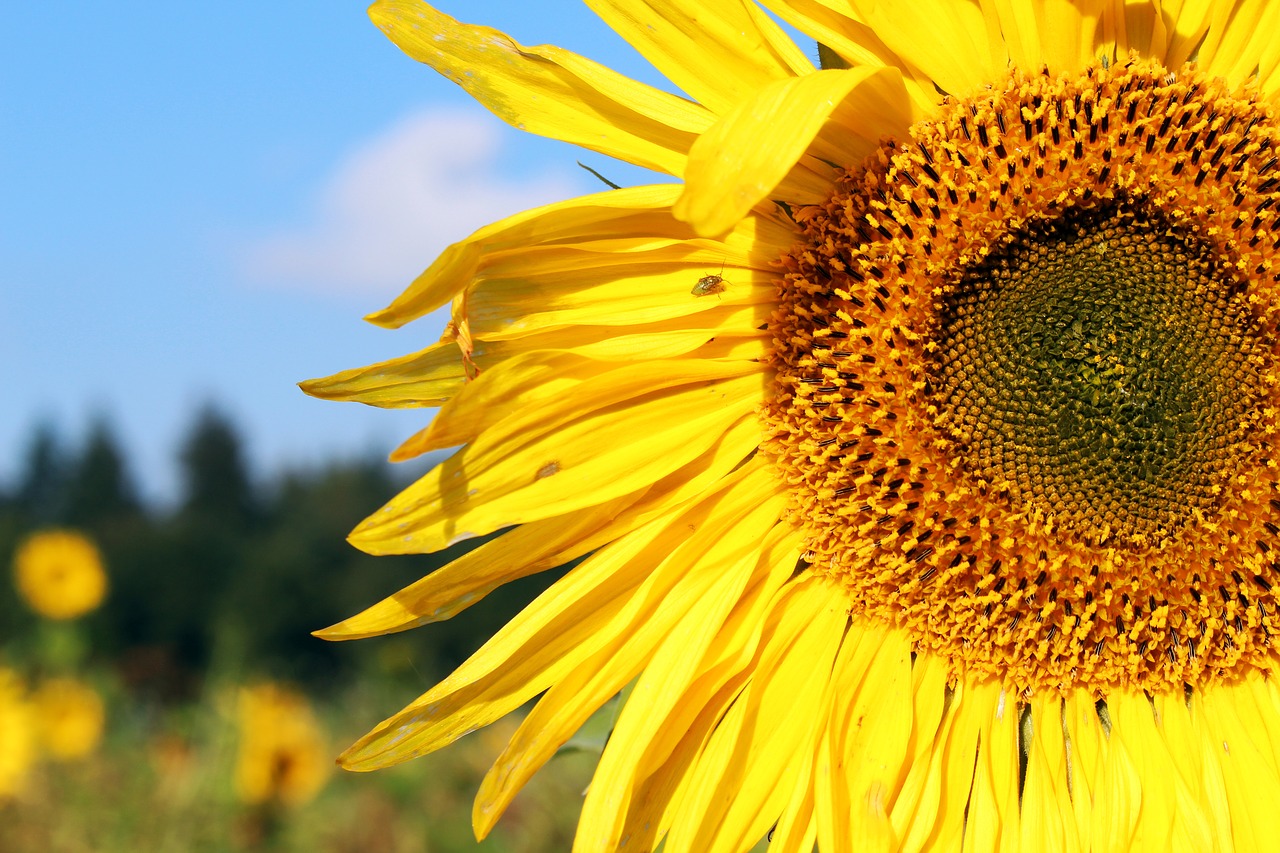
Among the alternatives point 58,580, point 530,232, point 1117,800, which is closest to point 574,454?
point 530,232

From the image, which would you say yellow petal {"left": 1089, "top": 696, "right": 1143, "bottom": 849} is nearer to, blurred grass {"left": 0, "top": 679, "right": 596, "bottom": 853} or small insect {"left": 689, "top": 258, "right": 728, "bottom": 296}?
small insect {"left": 689, "top": 258, "right": 728, "bottom": 296}

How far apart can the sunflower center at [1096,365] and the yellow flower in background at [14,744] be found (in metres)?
8.87

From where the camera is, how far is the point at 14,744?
911cm

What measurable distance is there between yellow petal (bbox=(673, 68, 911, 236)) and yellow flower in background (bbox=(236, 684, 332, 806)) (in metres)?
8.20

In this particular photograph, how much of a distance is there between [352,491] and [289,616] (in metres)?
9.07

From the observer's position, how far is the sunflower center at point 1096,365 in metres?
2.21

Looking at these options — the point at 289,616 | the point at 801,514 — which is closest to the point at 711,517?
the point at 801,514

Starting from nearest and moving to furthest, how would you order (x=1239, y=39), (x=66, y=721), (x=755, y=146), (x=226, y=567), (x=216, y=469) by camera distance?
(x=755, y=146), (x=1239, y=39), (x=66, y=721), (x=226, y=567), (x=216, y=469)

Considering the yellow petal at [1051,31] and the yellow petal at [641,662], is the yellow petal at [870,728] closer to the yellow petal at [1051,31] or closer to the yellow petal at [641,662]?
the yellow petal at [641,662]

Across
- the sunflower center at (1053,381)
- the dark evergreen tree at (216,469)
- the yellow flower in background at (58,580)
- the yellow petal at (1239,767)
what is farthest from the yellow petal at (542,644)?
the dark evergreen tree at (216,469)

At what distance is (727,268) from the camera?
2.25m

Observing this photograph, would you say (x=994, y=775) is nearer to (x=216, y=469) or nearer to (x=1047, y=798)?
(x=1047, y=798)

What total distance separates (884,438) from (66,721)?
33.9 feet

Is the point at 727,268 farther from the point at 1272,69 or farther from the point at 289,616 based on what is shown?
the point at 289,616
